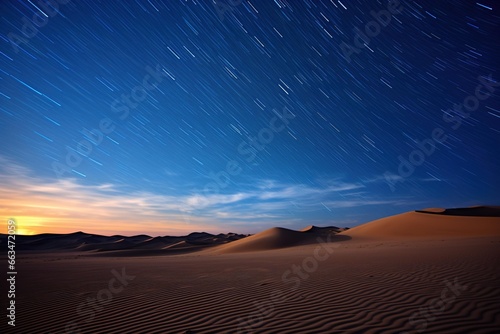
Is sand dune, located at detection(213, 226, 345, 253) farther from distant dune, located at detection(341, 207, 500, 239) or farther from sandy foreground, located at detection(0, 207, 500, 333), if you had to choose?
sandy foreground, located at detection(0, 207, 500, 333)

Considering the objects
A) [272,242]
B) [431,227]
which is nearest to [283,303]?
[272,242]

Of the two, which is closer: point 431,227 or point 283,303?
point 283,303

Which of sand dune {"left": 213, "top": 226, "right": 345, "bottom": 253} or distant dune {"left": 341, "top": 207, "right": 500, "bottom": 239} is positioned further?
sand dune {"left": 213, "top": 226, "right": 345, "bottom": 253}

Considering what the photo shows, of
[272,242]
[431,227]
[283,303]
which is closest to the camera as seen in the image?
[283,303]

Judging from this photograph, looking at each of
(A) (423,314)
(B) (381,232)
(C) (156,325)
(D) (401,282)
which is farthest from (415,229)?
(C) (156,325)

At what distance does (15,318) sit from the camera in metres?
6.32

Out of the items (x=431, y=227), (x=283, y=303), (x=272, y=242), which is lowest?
(x=283, y=303)

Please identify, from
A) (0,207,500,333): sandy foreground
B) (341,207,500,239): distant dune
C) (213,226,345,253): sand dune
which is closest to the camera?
(0,207,500,333): sandy foreground

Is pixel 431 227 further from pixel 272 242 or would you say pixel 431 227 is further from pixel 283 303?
pixel 283 303

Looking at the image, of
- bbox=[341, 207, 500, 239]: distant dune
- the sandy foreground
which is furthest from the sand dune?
the sandy foreground

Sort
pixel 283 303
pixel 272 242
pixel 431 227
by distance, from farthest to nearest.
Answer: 1. pixel 272 242
2. pixel 431 227
3. pixel 283 303

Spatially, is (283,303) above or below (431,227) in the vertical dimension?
below

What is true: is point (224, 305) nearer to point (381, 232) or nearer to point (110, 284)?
point (110, 284)

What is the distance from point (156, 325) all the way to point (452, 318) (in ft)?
19.6
